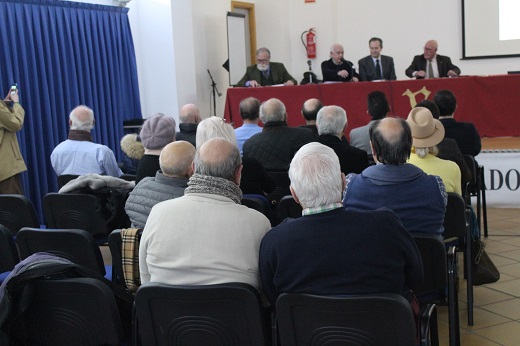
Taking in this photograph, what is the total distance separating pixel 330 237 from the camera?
2.04m

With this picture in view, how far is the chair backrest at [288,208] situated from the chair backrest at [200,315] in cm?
134

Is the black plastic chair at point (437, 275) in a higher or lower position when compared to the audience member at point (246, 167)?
lower

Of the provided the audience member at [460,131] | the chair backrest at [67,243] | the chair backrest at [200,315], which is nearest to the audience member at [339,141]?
the audience member at [460,131]

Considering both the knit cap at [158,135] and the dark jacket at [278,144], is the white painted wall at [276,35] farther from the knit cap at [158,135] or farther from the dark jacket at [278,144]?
the knit cap at [158,135]

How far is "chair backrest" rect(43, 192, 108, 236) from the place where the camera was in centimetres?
398

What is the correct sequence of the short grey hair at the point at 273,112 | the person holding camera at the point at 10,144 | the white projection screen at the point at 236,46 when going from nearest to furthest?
the short grey hair at the point at 273,112, the person holding camera at the point at 10,144, the white projection screen at the point at 236,46

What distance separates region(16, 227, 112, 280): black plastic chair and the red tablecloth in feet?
16.3

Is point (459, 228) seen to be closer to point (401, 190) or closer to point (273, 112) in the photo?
point (401, 190)

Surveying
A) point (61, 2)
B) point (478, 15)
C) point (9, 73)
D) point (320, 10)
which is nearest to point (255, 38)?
point (320, 10)

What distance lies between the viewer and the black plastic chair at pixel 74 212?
13.1ft

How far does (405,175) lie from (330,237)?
88 cm

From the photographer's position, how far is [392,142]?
2.87 metres

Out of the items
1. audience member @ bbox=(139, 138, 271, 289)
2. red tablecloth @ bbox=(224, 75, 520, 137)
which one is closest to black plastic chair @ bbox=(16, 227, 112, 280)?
audience member @ bbox=(139, 138, 271, 289)

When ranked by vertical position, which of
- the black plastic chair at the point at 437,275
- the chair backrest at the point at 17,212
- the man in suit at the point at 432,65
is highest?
the man in suit at the point at 432,65
